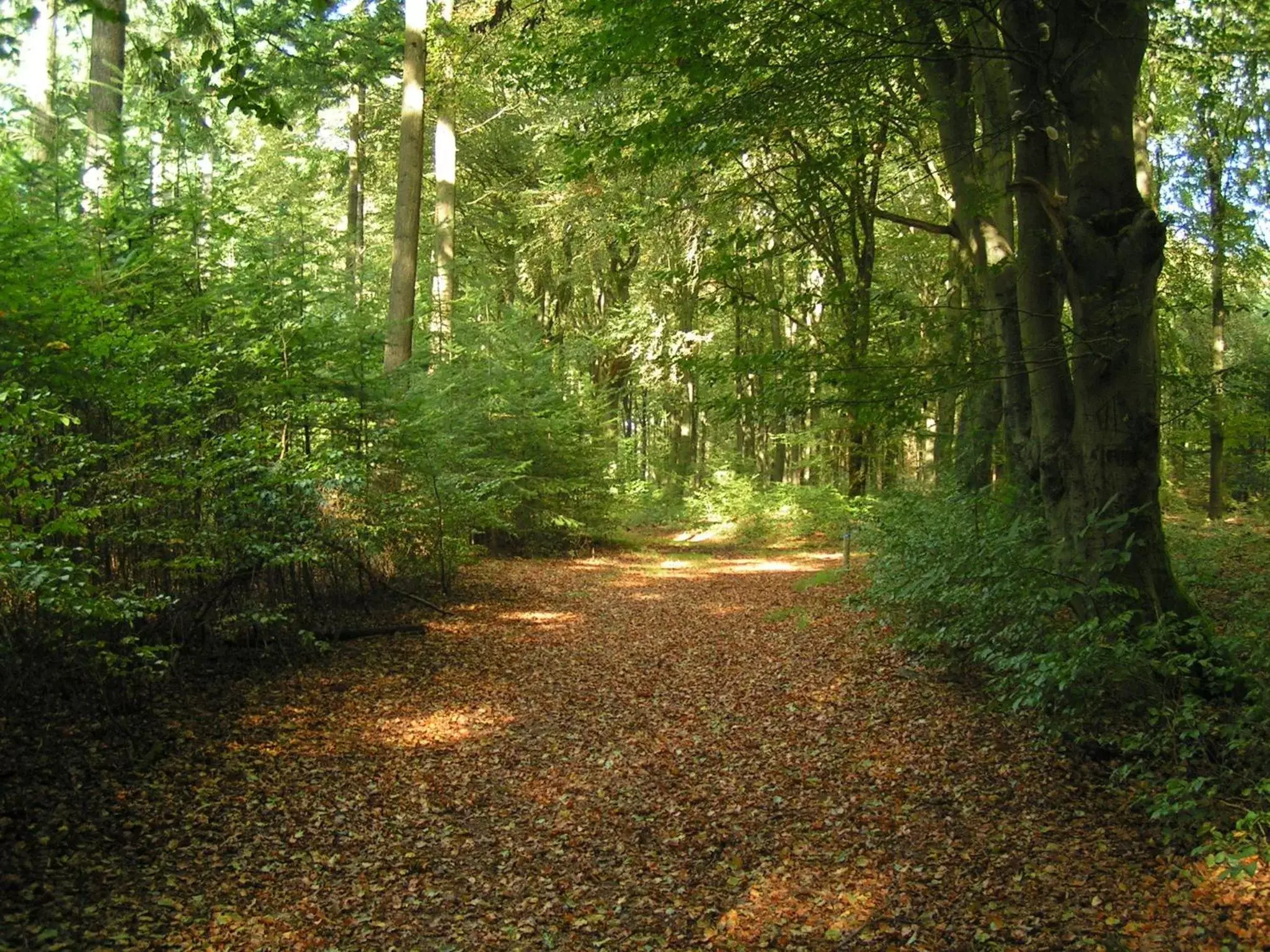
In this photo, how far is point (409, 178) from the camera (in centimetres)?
1400

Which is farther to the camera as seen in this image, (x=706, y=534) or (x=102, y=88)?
(x=706, y=534)

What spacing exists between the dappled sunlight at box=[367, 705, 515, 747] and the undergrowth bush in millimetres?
3414

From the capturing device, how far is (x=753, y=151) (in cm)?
1307

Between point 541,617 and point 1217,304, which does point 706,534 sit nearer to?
point 1217,304

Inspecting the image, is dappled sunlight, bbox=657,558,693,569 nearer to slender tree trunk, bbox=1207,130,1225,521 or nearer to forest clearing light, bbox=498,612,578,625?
forest clearing light, bbox=498,612,578,625

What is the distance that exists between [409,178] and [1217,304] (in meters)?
14.8

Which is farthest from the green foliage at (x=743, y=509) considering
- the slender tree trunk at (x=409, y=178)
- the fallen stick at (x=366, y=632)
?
the fallen stick at (x=366, y=632)

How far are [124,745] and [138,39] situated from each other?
13.6ft

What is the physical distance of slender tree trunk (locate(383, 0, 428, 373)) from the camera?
542 inches

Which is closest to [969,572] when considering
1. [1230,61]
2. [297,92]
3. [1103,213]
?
[1103,213]

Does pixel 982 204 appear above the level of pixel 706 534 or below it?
above

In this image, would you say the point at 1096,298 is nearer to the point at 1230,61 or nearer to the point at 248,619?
the point at 1230,61

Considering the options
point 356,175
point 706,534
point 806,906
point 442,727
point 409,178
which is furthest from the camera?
point 706,534

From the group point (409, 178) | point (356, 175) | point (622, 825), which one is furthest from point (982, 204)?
point (356, 175)
